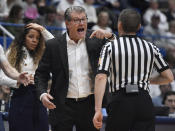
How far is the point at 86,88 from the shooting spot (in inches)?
211

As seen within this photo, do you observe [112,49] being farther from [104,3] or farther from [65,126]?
[104,3]

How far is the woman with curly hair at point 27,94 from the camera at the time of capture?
6.45 meters

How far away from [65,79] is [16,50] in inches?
59.1

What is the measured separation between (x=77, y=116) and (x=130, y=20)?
3.79 feet

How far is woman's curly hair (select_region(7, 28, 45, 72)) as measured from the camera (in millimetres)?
6590

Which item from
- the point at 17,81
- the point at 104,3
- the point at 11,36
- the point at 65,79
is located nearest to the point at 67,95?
the point at 65,79

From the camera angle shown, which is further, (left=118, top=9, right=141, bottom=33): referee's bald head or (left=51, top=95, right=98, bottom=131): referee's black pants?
(left=51, top=95, right=98, bottom=131): referee's black pants

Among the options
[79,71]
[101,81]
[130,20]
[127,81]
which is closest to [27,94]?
[79,71]

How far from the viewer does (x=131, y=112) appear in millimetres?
A: 4820

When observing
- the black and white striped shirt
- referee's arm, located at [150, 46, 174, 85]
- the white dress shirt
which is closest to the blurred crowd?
the white dress shirt

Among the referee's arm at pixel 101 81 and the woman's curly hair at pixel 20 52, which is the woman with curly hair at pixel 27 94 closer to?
the woman's curly hair at pixel 20 52

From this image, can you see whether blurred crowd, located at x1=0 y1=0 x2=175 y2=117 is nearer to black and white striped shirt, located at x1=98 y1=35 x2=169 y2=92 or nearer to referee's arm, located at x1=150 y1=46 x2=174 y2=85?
referee's arm, located at x1=150 y1=46 x2=174 y2=85

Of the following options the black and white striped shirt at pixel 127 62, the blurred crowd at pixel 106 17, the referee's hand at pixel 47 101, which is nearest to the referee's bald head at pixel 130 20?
the black and white striped shirt at pixel 127 62

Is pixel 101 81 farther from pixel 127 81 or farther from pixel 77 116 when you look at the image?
pixel 77 116
